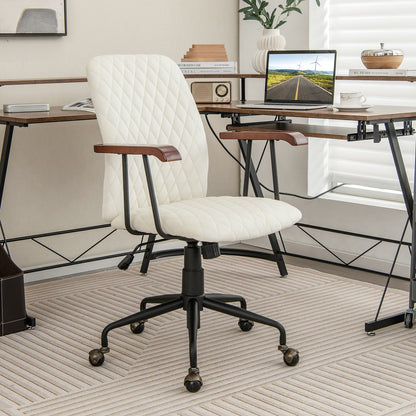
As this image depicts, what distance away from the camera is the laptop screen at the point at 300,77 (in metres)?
2.91

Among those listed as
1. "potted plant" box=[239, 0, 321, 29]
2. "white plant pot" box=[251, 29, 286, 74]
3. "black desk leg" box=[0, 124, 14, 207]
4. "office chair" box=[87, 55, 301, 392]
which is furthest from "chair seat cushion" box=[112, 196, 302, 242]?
"potted plant" box=[239, 0, 321, 29]

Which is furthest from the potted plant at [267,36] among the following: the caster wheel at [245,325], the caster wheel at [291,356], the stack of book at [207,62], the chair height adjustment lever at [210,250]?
the caster wheel at [291,356]

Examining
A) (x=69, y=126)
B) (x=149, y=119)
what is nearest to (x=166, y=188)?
(x=149, y=119)

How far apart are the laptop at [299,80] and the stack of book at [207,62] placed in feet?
0.82

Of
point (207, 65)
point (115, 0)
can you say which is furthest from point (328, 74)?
point (115, 0)

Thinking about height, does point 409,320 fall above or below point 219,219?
below

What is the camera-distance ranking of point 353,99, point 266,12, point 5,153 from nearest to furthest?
point 353,99 < point 5,153 < point 266,12

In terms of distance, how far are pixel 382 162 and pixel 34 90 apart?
5.13 ft

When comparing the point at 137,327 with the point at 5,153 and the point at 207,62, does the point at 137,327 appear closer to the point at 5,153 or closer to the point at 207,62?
the point at 5,153

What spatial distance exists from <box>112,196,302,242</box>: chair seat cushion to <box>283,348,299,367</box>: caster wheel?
1.23 feet

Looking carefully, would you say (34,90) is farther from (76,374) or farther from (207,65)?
(76,374)

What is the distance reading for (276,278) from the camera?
3318 mm

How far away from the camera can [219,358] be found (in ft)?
7.92

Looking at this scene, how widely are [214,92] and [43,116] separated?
2.80ft
